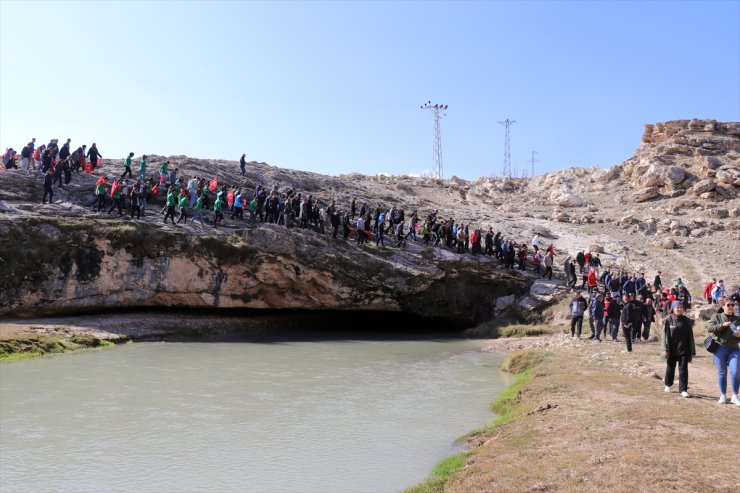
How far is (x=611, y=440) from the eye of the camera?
9141mm

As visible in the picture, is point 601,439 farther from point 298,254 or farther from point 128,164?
point 128,164

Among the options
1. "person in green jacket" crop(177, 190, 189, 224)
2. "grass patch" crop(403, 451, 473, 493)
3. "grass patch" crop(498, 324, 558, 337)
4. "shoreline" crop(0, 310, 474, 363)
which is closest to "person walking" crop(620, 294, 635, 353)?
"grass patch" crop(498, 324, 558, 337)

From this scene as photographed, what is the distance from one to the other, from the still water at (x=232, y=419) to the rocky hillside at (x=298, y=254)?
550 cm

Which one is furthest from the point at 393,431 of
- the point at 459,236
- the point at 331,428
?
the point at 459,236

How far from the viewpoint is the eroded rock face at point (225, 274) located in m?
25.6

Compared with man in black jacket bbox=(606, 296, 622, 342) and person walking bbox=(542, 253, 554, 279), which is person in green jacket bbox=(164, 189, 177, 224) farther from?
person walking bbox=(542, 253, 554, 279)

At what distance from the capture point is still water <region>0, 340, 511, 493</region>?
10.3m

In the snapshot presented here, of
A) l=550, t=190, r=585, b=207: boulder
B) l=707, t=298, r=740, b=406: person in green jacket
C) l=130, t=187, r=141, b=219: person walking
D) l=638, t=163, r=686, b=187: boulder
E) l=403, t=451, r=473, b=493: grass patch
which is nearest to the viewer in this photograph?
l=403, t=451, r=473, b=493: grass patch

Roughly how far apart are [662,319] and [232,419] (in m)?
19.2

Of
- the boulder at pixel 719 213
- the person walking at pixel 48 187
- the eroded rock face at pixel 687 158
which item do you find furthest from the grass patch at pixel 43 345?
the eroded rock face at pixel 687 158

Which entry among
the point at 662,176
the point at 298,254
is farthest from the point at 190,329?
the point at 662,176

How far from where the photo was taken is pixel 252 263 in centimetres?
2895

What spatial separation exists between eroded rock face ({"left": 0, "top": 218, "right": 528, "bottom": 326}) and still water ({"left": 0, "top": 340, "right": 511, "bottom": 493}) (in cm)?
521

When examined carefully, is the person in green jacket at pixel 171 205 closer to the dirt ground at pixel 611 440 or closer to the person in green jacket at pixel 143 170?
the person in green jacket at pixel 143 170
